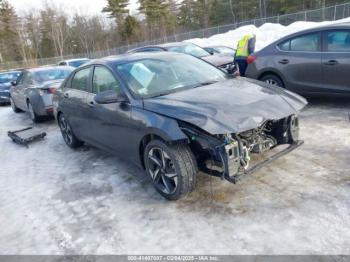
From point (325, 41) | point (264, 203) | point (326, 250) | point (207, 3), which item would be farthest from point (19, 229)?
point (207, 3)

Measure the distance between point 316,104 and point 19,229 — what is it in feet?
19.2

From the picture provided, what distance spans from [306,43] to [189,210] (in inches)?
180

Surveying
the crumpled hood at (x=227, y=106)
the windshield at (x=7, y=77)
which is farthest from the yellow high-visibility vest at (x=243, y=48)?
the windshield at (x=7, y=77)

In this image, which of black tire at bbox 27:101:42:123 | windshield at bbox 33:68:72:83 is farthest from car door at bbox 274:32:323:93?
black tire at bbox 27:101:42:123

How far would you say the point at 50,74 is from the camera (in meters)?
9.23

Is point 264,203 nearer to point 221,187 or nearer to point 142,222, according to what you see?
point 221,187

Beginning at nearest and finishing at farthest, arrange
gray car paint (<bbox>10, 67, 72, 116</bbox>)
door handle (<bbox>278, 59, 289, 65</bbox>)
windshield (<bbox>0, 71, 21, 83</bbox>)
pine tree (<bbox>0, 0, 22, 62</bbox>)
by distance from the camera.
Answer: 1. door handle (<bbox>278, 59, 289, 65</bbox>)
2. gray car paint (<bbox>10, 67, 72, 116</bbox>)
3. windshield (<bbox>0, 71, 21, 83</bbox>)
4. pine tree (<bbox>0, 0, 22, 62</bbox>)

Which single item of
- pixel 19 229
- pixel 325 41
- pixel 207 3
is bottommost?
pixel 19 229

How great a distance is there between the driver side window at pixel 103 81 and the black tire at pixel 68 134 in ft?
4.80

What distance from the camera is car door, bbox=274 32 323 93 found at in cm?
613

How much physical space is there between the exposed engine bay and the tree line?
3830 cm

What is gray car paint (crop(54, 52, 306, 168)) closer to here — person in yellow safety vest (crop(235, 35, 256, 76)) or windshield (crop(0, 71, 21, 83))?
person in yellow safety vest (crop(235, 35, 256, 76))

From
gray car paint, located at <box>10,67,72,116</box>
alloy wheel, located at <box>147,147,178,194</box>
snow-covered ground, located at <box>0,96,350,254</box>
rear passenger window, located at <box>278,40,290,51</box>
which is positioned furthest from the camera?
gray car paint, located at <box>10,67,72,116</box>

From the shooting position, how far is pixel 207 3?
49531 millimetres
